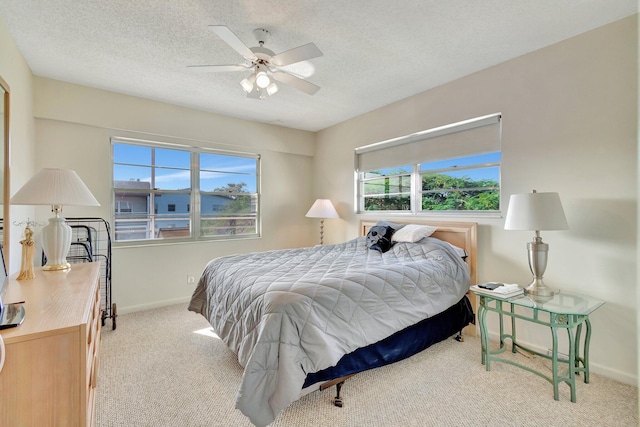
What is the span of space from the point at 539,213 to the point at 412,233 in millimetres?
1161

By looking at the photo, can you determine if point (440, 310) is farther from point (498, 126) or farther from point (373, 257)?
point (498, 126)

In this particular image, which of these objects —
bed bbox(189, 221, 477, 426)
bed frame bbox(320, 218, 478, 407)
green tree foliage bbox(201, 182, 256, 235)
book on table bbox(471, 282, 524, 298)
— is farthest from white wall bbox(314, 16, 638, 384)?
green tree foliage bbox(201, 182, 256, 235)

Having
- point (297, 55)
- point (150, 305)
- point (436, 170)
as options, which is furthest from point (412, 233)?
point (150, 305)

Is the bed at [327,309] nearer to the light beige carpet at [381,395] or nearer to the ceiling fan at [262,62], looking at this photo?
the light beige carpet at [381,395]

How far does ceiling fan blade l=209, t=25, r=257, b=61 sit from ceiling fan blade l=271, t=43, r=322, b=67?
18cm

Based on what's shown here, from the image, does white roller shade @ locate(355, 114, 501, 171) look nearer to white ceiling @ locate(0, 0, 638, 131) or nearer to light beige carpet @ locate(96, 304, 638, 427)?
white ceiling @ locate(0, 0, 638, 131)

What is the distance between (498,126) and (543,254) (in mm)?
1321

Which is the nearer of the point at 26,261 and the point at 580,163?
the point at 26,261

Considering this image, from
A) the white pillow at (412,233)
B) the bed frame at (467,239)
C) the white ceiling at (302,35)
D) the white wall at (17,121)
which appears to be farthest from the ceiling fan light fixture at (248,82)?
the bed frame at (467,239)

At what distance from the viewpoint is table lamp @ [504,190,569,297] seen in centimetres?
211

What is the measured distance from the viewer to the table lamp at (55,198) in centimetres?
193

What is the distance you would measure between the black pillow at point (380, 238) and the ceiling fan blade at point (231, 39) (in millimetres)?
2157

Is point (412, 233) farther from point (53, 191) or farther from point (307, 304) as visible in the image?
point (53, 191)

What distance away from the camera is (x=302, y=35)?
229 centimetres
